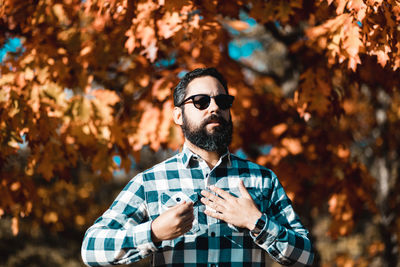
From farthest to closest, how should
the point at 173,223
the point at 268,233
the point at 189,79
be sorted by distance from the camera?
the point at 189,79, the point at 268,233, the point at 173,223

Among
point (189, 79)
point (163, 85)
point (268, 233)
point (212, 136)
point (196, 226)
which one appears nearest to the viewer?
point (268, 233)

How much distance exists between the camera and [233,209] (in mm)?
1864

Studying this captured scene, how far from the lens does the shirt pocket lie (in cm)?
203

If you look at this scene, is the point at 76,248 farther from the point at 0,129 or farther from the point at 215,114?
the point at 215,114

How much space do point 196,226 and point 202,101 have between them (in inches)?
26.4

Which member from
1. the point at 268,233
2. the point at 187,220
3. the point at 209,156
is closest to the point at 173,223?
the point at 187,220

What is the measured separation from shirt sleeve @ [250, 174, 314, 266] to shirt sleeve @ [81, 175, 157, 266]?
20.7 inches

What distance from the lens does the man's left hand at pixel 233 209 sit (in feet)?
6.08

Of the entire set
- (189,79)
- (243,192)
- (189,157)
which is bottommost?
(243,192)

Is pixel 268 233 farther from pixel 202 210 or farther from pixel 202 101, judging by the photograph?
pixel 202 101

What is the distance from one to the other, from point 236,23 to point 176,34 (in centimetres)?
92

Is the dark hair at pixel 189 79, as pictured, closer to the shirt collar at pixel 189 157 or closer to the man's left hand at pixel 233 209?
the shirt collar at pixel 189 157

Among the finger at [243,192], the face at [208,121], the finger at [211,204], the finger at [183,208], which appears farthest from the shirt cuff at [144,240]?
Result: the face at [208,121]

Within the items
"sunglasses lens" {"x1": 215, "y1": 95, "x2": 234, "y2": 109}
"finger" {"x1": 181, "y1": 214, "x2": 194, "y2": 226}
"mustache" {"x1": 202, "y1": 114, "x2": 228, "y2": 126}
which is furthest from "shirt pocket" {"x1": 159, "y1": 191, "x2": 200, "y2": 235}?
"sunglasses lens" {"x1": 215, "y1": 95, "x2": 234, "y2": 109}
